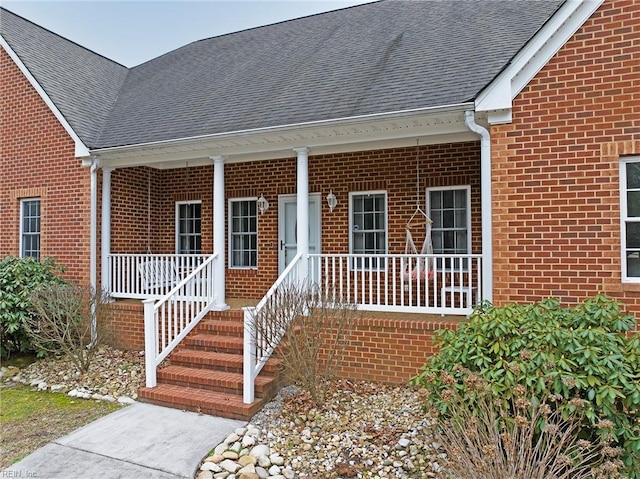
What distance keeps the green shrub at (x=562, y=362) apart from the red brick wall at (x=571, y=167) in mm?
963

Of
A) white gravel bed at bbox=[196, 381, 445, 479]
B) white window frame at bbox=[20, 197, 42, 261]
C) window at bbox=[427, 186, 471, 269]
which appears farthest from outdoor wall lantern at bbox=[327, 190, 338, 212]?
white window frame at bbox=[20, 197, 42, 261]

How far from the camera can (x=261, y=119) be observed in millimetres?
7676

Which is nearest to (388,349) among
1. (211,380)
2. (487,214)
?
(487,214)

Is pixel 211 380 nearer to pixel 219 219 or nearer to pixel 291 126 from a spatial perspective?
pixel 219 219

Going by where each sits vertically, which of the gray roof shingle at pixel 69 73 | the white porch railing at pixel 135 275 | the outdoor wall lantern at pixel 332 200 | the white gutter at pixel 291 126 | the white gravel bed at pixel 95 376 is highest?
the gray roof shingle at pixel 69 73

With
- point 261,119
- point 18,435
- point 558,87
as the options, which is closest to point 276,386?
point 18,435

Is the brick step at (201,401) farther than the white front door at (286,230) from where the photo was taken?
No

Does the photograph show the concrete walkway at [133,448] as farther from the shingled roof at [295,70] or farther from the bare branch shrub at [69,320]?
the shingled roof at [295,70]

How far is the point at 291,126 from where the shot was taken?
6.93m

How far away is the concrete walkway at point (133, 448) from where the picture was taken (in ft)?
14.6

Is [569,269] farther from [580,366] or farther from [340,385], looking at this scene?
A: [340,385]

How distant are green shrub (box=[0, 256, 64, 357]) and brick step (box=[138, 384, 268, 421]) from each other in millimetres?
3174

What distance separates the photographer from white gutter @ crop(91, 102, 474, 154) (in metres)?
5.96

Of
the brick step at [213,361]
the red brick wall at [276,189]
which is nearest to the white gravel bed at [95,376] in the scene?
the brick step at [213,361]
